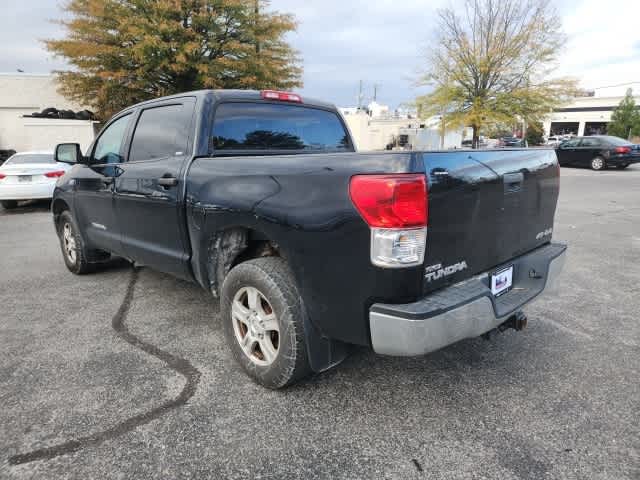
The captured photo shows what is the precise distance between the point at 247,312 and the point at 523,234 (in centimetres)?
184

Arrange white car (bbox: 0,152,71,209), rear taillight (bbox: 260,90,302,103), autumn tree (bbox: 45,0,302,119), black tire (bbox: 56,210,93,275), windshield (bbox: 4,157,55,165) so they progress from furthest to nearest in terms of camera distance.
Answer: autumn tree (bbox: 45,0,302,119) → windshield (bbox: 4,157,55,165) → white car (bbox: 0,152,71,209) → black tire (bbox: 56,210,93,275) → rear taillight (bbox: 260,90,302,103)

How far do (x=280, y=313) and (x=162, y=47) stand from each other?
731 inches

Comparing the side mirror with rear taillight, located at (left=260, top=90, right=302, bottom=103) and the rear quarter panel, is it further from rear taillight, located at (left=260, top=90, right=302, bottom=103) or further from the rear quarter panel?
the rear quarter panel

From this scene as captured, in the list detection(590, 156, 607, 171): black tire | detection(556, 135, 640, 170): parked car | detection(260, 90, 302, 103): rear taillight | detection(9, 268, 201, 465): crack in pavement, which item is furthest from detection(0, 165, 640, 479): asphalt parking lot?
detection(590, 156, 607, 171): black tire

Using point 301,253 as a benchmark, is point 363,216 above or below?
above

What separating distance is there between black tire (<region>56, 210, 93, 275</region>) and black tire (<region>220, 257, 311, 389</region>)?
2.91 m

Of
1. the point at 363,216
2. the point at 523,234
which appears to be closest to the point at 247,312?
the point at 363,216

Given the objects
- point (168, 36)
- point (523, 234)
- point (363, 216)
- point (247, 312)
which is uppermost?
point (168, 36)

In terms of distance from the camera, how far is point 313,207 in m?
2.19

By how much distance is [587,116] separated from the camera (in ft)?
224

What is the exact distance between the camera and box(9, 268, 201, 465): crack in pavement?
2104mm

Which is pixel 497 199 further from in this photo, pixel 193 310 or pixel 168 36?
pixel 168 36

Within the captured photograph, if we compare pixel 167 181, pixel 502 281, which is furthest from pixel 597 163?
pixel 167 181

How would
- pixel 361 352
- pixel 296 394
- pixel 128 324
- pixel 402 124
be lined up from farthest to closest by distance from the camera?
pixel 402 124 → pixel 128 324 → pixel 361 352 → pixel 296 394
